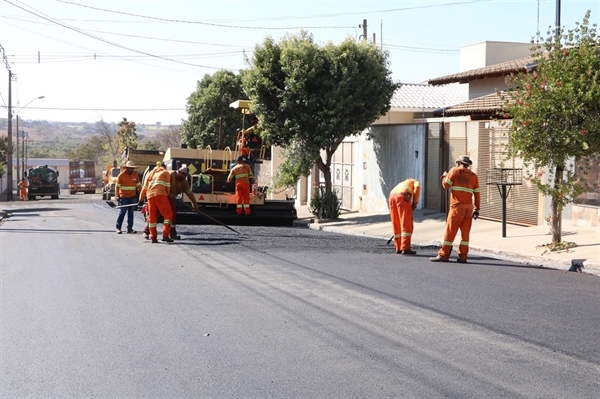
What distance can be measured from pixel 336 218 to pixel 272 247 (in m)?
8.73

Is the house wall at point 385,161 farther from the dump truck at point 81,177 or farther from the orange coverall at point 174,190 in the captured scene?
the dump truck at point 81,177

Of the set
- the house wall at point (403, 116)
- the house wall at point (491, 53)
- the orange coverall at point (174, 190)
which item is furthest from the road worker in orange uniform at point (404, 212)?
the house wall at point (491, 53)

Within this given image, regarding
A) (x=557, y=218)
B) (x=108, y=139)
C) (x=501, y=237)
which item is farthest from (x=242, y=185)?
(x=108, y=139)

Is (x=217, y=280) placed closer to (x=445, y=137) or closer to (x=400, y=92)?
(x=445, y=137)

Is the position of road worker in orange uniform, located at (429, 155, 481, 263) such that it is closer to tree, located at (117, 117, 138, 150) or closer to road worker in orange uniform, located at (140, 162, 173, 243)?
road worker in orange uniform, located at (140, 162, 173, 243)

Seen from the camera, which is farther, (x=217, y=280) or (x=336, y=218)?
(x=336, y=218)

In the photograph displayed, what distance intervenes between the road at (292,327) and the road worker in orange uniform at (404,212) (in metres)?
0.72

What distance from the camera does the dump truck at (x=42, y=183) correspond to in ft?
179

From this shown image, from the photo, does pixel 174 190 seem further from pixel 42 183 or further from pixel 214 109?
pixel 42 183

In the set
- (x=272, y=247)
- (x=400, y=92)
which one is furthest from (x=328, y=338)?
(x=400, y=92)

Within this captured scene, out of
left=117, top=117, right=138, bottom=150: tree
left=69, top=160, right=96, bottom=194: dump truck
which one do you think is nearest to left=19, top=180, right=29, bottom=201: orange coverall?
left=69, top=160, right=96, bottom=194: dump truck

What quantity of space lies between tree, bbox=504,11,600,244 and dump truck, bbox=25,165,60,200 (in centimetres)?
4626

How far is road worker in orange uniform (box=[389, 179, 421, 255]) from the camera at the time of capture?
45.2 ft

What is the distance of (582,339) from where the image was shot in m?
7.29
